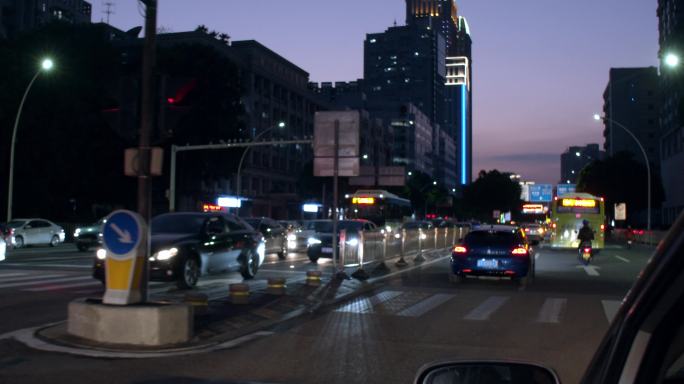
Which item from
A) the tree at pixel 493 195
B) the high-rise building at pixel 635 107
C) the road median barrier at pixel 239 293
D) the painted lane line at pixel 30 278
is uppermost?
the high-rise building at pixel 635 107

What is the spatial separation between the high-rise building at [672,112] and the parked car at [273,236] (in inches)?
2260

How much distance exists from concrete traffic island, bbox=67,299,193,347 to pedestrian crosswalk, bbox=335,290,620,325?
4.35 meters

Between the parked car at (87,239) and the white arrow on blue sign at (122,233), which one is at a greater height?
the white arrow on blue sign at (122,233)

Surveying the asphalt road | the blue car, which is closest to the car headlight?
the asphalt road

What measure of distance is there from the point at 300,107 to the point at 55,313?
275 ft

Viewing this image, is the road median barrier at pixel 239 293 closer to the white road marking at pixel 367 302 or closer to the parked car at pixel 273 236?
the white road marking at pixel 367 302

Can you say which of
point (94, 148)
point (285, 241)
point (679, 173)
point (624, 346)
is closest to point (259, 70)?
point (94, 148)

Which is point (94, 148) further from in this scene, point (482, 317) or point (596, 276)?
point (482, 317)

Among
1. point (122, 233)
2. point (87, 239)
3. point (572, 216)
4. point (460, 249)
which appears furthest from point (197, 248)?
point (572, 216)

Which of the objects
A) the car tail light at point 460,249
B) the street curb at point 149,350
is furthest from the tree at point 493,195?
the street curb at point 149,350

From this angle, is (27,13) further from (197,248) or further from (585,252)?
(197,248)

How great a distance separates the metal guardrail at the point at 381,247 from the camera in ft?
65.4

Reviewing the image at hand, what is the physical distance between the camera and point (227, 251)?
17.6 metres

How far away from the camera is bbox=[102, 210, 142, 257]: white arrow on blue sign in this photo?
9516mm
